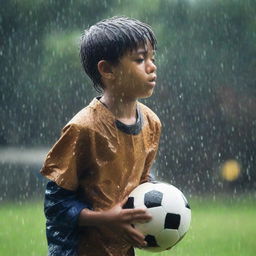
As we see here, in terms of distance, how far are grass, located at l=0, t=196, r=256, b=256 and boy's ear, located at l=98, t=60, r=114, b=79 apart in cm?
364

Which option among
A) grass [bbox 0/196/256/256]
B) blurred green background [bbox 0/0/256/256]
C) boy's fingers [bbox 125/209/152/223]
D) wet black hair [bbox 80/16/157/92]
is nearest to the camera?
boy's fingers [bbox 125/209/152/223]

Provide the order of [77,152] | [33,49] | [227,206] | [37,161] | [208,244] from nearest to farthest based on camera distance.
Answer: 1. [77,152]
2. [208,244]
3. [227,206]
4. [37,161]
5. [33,49]

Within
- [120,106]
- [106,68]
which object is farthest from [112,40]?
[120,106]

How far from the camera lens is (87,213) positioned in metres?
2.59

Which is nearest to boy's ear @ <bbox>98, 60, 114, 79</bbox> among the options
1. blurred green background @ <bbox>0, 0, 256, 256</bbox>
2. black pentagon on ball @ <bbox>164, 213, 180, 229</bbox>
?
black pentagon on ball @ <bbox>164, 213, 180, 229</bbox>

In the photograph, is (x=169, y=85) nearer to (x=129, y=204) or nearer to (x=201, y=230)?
(x=201, y=230)

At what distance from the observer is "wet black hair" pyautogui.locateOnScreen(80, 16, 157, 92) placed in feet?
8.70

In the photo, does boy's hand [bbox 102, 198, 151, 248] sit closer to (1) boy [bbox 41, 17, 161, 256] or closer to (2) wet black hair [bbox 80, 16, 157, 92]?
(1) boy [bbox 41, 17, 161, 256]

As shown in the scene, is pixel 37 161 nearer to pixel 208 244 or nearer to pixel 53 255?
pixel 208 244

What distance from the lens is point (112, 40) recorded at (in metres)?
2.66

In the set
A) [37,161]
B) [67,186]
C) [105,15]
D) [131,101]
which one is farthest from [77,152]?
[105,15]

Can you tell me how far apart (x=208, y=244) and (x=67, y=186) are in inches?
184

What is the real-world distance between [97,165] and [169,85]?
8.78 meters

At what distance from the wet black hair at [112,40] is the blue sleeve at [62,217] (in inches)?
18.0
